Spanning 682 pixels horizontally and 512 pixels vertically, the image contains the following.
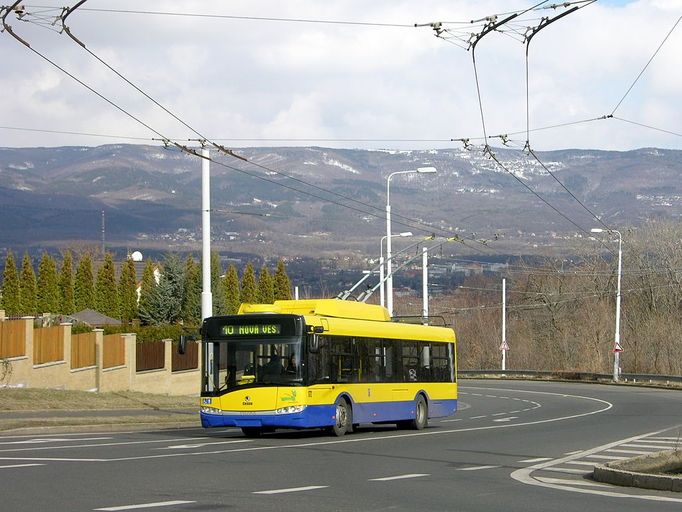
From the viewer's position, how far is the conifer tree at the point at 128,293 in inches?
3465

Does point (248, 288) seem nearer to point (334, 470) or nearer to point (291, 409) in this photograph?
point (291, 409)

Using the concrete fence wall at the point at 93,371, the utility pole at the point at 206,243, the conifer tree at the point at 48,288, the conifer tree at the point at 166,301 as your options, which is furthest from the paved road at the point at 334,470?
the conifer tree at the point at 166,301

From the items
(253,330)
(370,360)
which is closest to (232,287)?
(370,360)

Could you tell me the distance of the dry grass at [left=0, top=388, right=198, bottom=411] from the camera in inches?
1350

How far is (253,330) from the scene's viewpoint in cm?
2616

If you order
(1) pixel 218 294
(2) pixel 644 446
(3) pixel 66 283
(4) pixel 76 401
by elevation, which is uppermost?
(3) pixel 66 283

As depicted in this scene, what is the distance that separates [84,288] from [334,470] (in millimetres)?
68501

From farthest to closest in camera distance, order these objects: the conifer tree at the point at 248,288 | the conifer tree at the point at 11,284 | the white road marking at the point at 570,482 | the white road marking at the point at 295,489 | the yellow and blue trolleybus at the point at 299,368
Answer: the conifer tree at the point at 248,288, the conifer tree at the point at 11,284, the yellow and blue trolleybus at the point at 299,368, the white road marking at the point at 570,482, the white road marking at the point at 295,489

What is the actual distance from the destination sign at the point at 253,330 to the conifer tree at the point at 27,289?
166 feet

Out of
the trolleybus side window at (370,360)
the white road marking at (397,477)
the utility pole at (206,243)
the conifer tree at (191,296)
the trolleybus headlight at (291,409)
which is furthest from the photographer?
the conifer tree at (191,296)

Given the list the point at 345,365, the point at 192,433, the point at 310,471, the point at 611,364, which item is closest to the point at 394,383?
the point at 345,365

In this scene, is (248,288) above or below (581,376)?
above

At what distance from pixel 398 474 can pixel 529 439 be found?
9.30m

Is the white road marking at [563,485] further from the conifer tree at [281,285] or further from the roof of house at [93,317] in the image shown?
the conifer tree at [281,285]
